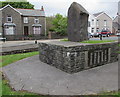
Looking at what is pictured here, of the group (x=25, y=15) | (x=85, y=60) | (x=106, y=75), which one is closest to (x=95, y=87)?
(x=106, y=75)

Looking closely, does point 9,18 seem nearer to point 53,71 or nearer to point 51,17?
point 51,17

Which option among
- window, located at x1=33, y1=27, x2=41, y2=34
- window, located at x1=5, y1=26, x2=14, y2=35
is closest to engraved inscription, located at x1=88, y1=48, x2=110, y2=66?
window, located at x1=5, y1=26, x2=14, y2=35

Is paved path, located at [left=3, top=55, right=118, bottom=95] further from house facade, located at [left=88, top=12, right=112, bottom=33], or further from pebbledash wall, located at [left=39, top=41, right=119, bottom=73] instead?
house facade, located at [left=88, top=12, right=112, bottom=33]

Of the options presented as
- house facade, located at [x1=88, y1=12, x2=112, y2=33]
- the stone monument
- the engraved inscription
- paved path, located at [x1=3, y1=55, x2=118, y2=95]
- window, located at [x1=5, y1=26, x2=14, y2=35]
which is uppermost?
house facade, located at [x1=88, y1=12, x2=112, y2=33]

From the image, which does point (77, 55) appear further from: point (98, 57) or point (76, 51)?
point (98, 57)

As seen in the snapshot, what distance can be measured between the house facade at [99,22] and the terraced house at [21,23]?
17816 mm

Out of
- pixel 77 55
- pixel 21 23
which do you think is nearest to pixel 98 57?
pixel 77 55

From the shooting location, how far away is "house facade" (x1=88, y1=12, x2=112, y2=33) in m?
44.3

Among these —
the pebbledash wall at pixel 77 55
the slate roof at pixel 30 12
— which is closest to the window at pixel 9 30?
the slate roof at pixel 30 12

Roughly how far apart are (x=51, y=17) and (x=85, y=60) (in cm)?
3704

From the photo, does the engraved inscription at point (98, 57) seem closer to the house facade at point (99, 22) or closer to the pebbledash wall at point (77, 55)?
the pebbledash wall at point (77, 55)

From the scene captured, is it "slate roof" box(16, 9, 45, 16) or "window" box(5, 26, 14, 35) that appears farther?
"slate roof" box(16, 9, 45, 16)

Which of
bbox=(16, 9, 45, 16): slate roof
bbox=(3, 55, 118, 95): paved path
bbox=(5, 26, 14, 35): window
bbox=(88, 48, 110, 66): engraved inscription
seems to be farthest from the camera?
bbox=(16, 9, 45, 16): slate roof

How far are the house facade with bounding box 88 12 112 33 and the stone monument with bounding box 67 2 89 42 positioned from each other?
120 feet
